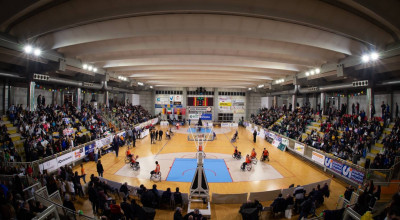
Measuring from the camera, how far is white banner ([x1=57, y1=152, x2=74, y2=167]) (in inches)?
440

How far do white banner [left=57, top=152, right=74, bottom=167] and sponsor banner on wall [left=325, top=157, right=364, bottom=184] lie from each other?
665 inches

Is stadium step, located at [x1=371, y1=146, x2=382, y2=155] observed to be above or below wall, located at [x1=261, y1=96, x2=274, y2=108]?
below

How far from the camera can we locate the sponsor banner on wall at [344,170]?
964 cm

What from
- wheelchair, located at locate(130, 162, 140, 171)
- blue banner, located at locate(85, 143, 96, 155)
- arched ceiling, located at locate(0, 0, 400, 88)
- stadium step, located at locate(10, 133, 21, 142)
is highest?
arched ceiling, located at locate(0, 0, 400, 88)

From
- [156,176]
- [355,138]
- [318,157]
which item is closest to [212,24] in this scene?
[156,176]

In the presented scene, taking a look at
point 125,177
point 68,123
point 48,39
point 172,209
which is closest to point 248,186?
point 172,209

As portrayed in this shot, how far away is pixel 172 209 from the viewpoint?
783 centimetres

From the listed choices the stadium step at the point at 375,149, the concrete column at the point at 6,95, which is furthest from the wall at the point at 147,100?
the stadium step at the point at 375,149

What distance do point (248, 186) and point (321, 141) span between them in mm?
9265

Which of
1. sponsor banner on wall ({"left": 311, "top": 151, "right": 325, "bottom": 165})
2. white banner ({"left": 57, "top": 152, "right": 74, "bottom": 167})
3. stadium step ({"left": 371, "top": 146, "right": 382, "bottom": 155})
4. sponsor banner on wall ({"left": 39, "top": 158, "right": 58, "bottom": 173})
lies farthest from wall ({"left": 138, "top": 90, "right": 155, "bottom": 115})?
stadium step ({"left": 371, "top": 146, "right": 382, "bottom": 155})

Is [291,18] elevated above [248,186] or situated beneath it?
elevated above

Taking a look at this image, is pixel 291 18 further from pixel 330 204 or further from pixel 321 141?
pixel 321 141

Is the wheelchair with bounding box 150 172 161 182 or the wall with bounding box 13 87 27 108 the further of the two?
the wall with bounding box 13 87 27 108

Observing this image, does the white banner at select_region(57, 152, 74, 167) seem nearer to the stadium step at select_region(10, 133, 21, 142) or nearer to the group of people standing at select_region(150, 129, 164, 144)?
the stadium step at select_region(10, 133, 21, 142)
